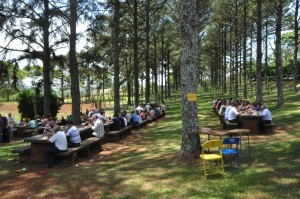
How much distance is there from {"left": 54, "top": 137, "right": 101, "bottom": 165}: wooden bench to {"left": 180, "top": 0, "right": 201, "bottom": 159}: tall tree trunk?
149 inches

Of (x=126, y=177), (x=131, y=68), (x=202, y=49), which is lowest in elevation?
(x=126, y=177)

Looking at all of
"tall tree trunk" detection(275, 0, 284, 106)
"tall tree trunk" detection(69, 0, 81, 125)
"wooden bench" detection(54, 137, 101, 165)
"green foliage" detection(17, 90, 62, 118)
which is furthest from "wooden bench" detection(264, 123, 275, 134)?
"green foliage" detection(17, 90, 62, 118)

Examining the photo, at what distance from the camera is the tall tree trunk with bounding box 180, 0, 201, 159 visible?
352 inches

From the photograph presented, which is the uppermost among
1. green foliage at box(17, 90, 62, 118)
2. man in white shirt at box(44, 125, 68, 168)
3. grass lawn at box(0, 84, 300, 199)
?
green foliage at box(17, 90, 62, 118)

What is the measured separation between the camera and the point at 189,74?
9008mm

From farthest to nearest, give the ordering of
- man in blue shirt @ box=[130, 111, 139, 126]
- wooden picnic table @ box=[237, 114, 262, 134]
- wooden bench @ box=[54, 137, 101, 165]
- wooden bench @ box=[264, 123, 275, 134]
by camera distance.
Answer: man in blue shirt @ box=[130, 111, 139, 126] < wooden picnic table @ box=[237, 114, 262, 134] < wooden bench @ box=[264, 123, 275, 134] < wooden bench @ box=[54, 137, 101, 165]

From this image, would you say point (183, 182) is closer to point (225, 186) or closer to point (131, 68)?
point (225, 186)

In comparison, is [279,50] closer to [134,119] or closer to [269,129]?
[269,129]

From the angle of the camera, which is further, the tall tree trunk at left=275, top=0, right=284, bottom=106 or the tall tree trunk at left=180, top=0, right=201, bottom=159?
the tall tree trunk at left=275, top=0, right=284, bottom=106

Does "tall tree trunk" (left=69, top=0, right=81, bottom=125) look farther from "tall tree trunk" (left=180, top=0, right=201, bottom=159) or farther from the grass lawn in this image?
"tall tree trunk" (left=180, top=0, right=201, bottom=159)

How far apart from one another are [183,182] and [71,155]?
4658mm

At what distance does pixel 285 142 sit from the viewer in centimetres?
1062

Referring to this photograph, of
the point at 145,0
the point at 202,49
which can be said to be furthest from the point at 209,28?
the point at 145,0

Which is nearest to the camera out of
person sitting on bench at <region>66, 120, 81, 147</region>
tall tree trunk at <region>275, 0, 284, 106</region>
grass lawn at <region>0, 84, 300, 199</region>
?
grass lawn at <region>0, 84, 300, 199</region>
